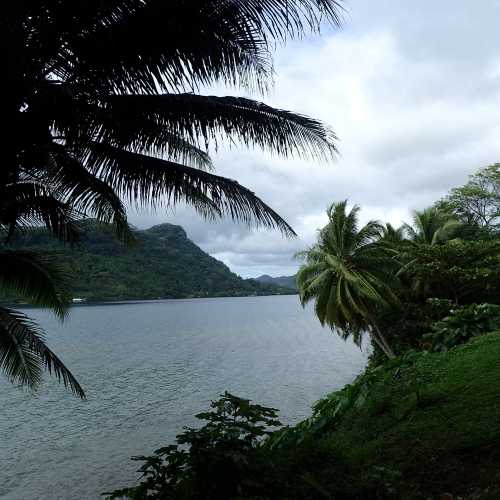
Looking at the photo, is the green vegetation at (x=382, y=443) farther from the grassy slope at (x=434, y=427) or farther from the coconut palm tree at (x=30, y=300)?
the coconut palm tree at (x=30, y=300)

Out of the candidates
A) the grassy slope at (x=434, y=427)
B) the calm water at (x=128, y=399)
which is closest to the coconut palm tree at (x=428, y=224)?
the calm water at (x=128, y=399)

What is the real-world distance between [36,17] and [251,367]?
3019 centimetres

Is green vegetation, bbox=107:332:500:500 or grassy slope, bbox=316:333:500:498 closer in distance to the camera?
green vegetation, bbox=107:332:500:500

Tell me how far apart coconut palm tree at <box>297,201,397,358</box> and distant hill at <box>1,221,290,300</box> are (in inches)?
2077

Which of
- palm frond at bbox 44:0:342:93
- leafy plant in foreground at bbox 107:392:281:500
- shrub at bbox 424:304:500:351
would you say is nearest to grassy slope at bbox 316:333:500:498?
leafy plant in foreground at bbox 107:392:281:500

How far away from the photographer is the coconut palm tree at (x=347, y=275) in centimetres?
1838

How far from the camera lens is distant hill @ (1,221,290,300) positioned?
10044 centimetres

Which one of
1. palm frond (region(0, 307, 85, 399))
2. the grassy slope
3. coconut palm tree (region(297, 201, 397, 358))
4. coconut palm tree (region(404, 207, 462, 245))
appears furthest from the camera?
coconut palm tree (region(404, 207, 462, 245))

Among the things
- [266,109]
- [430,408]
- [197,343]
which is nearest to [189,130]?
[266,109]

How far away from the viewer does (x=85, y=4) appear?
4008 millimetres

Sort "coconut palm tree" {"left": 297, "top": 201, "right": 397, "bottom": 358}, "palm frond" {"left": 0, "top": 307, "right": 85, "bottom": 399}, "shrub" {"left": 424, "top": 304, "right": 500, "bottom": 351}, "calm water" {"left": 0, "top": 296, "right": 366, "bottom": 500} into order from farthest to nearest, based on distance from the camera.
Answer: "coconut palm tree" {"left": 297, "top": 201, "right": 397, "bottom": 358}
"calm water" {"left": 0, "top": 296, "right": 366, "bottom": 500}
"shrub" {"left": 424, "top": 304, "right": 500, "bottom": 351}
"palm frond" {"left": 0, "top": 307, "right": 85, "bottom": 399}

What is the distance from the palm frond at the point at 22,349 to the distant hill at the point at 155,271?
6029 cm

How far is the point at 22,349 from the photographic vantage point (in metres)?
7.59

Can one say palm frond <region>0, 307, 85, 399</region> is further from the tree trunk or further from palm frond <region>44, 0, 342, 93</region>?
the tree trunk
